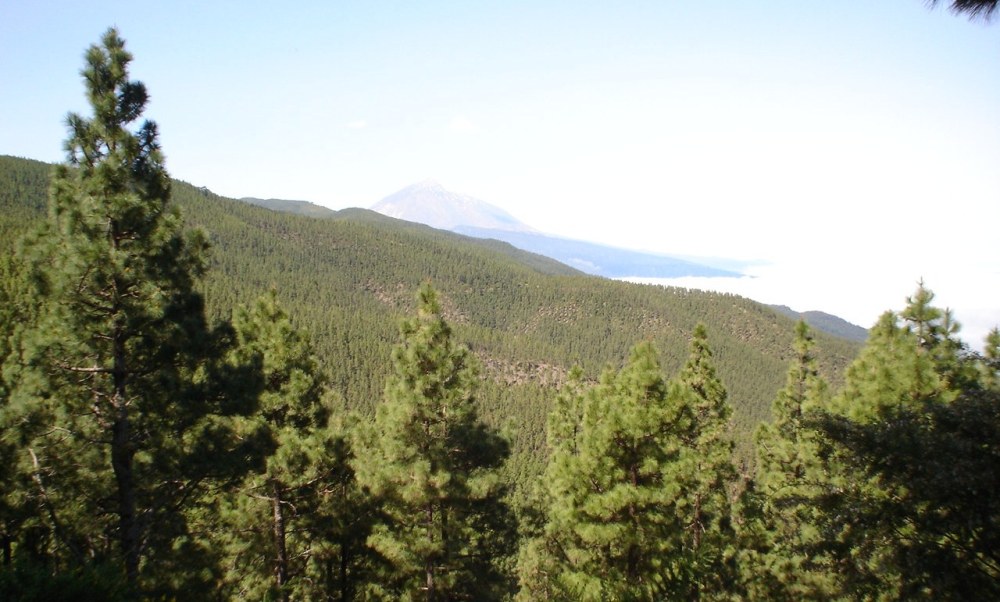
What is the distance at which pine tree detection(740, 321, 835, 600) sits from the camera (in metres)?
9.06

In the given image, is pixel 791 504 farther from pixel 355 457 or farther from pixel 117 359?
pixel 117 359

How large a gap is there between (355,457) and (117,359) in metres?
7.93

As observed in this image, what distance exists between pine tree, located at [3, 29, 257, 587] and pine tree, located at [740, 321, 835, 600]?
10668 mm

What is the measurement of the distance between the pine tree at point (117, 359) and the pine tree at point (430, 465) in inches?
179

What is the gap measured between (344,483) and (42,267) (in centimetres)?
942

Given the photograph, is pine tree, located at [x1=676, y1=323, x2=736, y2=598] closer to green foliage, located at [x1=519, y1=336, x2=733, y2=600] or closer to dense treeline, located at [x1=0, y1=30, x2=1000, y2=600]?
dense treeline, located at [x1=0, y1=30, x2=1000, y2=600]

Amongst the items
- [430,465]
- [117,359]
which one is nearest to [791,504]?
[430,465]

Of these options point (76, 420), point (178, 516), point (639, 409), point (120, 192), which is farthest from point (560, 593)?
point (120, 192)

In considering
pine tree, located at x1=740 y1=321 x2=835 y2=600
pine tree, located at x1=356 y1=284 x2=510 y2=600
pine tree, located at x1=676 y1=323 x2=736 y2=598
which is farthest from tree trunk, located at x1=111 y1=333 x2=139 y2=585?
pine tree, located at x1=676 y1=323 x2=736 y2=598

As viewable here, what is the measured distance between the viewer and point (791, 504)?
8.61m

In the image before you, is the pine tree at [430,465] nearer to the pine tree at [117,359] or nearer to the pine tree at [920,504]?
the pine tree at [117,359]

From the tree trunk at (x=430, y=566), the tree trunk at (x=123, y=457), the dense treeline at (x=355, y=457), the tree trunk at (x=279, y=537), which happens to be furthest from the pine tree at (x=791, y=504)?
the tree trunk at (x=279, y=537)

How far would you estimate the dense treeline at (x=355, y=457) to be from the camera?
23.1 feet

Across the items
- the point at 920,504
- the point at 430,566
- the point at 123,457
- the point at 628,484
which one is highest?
the point at 920,504
